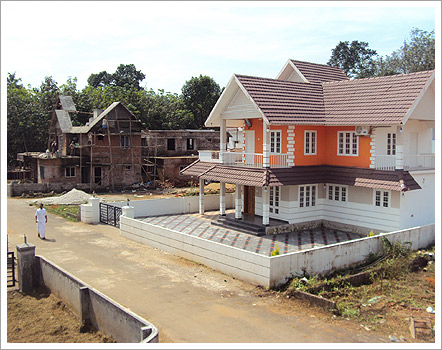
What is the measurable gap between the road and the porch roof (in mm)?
4730

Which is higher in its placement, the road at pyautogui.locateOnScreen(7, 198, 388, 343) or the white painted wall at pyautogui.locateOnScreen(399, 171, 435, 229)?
the white painted wall at pyautogui.locateOnScreen(399, 171, 435, 229)

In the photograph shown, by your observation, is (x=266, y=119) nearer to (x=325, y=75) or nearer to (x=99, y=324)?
(x=325, y=75)

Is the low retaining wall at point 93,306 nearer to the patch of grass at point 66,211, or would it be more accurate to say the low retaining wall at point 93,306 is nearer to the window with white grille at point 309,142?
the patch of grass at point 66,211

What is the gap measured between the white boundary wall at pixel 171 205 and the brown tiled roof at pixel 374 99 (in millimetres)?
7713

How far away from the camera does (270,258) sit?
40.0 feet

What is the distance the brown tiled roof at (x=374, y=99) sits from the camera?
17.0 m

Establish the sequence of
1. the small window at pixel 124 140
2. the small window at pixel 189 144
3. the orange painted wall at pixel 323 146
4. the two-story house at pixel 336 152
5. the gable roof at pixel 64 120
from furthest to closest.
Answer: the small window at pixel 189 144
the small window at pixel 124 140
the gable roof at pixel 64 120
the orange painted wall at pixel 323 146
the two-story house at pixel 336 152

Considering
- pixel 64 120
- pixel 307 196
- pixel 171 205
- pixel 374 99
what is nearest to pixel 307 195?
pixel 307 196

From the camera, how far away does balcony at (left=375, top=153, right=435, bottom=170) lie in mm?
17641

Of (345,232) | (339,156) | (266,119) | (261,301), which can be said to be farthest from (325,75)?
(261,301)

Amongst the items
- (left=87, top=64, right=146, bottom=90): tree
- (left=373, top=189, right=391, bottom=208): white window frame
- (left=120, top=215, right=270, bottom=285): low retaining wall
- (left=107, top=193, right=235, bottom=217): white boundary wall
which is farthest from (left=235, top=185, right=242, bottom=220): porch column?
(left=87, top=64, right=146, bottom=90): tree

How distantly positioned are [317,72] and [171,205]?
33.4ft

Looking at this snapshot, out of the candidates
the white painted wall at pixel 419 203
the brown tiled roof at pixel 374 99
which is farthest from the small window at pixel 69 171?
the white painted wall at pixel 419 203

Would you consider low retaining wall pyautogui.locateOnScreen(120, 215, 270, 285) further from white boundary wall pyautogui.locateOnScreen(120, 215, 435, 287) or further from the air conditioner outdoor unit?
the air conditioner outdoor unit
